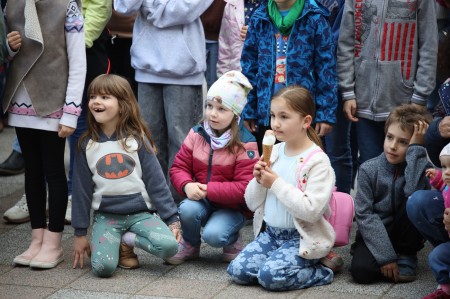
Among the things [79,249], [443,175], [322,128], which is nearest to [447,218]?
[443,175]

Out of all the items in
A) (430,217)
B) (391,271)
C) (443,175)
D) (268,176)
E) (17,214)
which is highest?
(443,175)

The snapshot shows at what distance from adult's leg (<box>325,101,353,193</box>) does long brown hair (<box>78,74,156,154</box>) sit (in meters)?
1.37

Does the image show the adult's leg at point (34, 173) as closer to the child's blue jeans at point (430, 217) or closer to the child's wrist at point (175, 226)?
the child's wrist at point (175, 226)

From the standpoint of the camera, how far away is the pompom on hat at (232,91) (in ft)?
18.2

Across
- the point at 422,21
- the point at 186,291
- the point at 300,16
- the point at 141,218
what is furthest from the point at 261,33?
the point at 186,291

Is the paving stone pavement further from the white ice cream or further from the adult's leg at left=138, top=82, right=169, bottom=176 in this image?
the adult's leg at left=138, top=82, right=169, bottom=176

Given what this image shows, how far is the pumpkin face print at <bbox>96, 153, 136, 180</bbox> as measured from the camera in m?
5.48

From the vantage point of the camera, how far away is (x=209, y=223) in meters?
5.57

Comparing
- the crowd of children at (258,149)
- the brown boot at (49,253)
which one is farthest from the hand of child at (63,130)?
the brown boot at (49,253)

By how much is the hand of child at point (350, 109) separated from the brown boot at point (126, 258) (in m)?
1.54

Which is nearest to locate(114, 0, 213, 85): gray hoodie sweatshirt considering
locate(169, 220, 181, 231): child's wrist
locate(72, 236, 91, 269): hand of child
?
locate(169, 220, 181, 231): child's wrist

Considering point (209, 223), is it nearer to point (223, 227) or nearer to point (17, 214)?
point (223, 227)

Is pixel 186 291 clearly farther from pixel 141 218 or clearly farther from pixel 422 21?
pixel 422 21

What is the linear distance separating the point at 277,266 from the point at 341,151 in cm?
148
